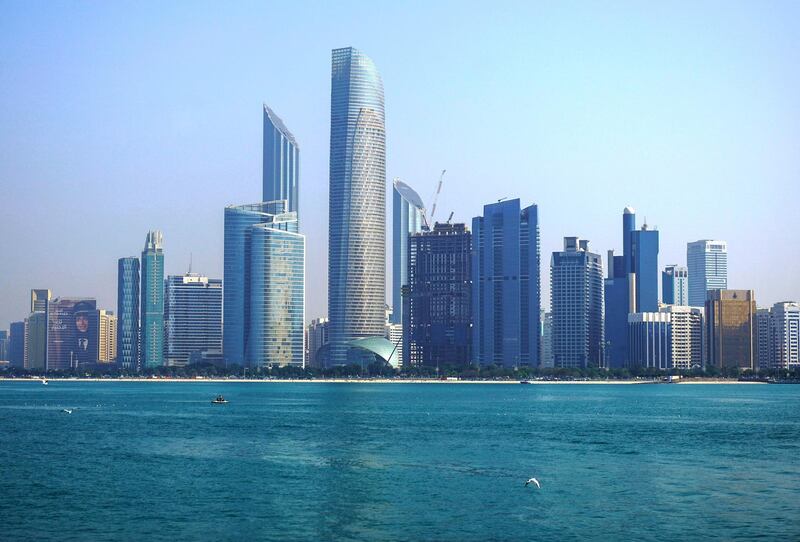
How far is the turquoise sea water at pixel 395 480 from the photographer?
59.8 metres

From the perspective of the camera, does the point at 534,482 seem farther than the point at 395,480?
No

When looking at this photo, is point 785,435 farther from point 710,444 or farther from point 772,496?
point 772,496

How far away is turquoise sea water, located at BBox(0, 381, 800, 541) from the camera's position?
59844 mm

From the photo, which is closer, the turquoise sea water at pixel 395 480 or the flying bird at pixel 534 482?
the turquoise sea water at pixel 395 480

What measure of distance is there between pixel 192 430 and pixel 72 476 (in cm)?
4272

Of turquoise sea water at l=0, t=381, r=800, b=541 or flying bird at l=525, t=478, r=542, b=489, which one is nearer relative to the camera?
turquoise sea water at l=0, t=381, r=800, b=541

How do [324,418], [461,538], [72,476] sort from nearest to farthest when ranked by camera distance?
[461,538]
[72,476]
[324,418]

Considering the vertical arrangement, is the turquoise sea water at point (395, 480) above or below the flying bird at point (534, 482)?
below

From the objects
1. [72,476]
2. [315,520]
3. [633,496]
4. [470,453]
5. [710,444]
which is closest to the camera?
[315,520]

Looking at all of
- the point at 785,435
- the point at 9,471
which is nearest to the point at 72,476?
the point at 9,471

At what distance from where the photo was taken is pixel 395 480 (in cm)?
7762

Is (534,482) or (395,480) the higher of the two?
(534,482)

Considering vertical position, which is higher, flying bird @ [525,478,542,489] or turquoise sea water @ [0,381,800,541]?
Answer: flying bird @ [525,478,542,489]

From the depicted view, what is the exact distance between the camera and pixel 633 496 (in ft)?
232
